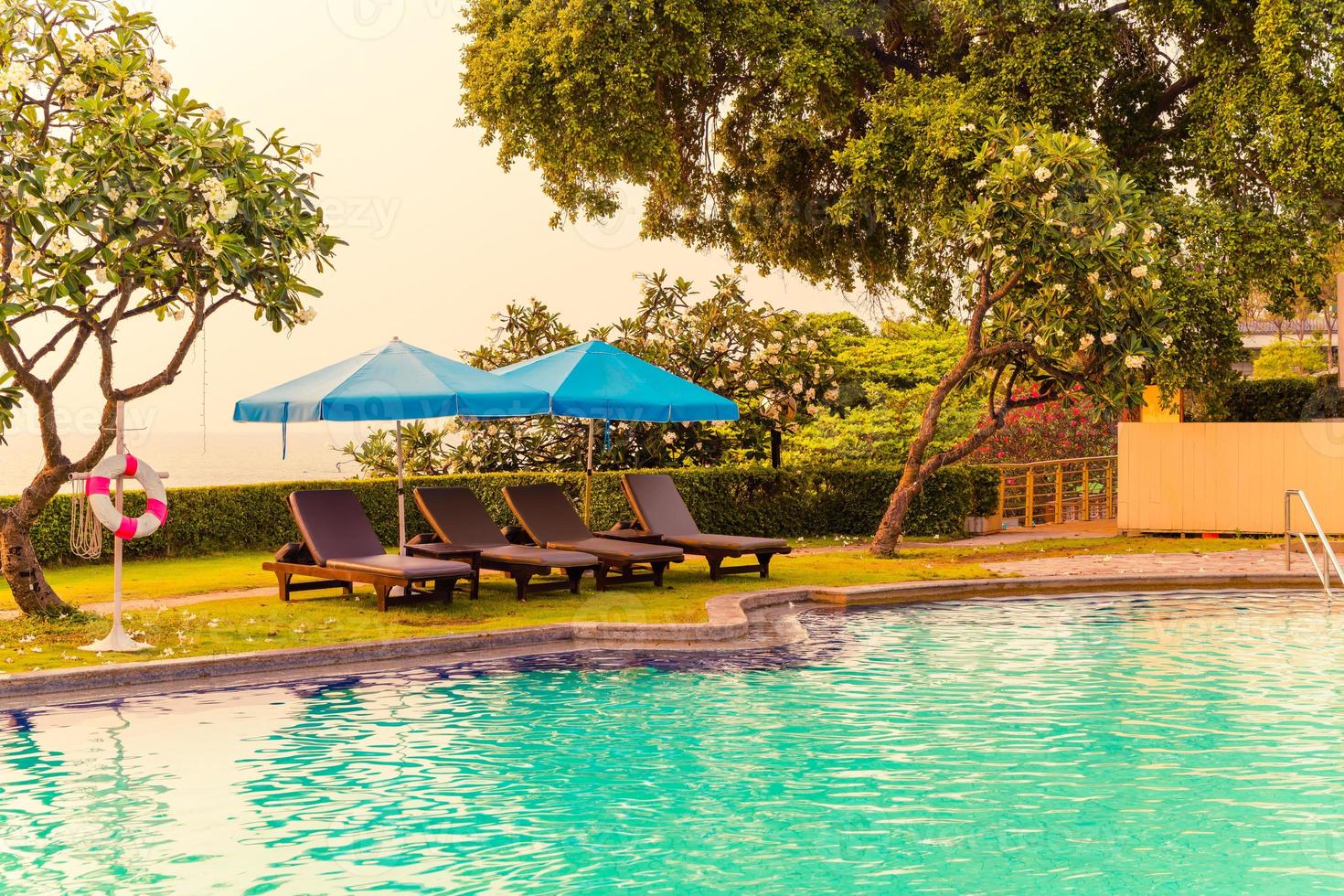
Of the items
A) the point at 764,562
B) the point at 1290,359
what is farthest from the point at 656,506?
the point at 1290,359

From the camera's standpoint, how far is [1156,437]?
21438mm

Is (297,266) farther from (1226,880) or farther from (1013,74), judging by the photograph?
(1013,74)

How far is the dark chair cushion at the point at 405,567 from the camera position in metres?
12.1

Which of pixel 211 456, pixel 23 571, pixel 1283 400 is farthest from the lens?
pixel 211 456

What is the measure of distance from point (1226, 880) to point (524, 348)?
61.7 ft

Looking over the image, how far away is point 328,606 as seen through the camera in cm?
1302

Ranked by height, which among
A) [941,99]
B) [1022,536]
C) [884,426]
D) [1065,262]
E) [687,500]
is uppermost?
[941,99]

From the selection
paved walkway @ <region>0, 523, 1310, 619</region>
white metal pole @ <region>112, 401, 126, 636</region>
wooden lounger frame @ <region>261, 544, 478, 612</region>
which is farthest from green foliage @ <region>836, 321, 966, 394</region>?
white metal pole @ <region>112, 401, 126, 636</region>

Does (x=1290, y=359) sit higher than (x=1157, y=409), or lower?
higher

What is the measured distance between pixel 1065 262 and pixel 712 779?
37.4 feet

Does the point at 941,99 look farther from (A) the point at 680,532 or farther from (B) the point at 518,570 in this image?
(B) the point at 518,570

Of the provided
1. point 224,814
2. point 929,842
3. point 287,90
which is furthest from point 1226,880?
point 287,90

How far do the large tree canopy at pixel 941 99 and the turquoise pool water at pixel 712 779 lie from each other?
35.5ft

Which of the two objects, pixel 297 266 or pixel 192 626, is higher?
pixel 297 266
